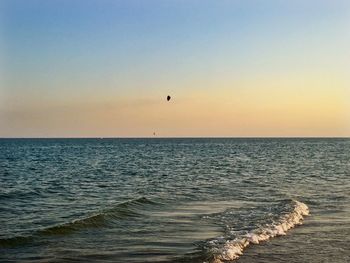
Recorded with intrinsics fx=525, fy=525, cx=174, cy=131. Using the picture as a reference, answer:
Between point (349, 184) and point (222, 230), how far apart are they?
17831 mm

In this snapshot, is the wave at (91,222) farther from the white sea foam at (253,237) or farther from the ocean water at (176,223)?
the white sea foam at (253,237)

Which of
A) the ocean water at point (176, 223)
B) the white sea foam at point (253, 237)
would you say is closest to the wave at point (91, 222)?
the ocean water at point (176, 223)

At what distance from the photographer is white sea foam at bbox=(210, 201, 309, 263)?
13.7 meters

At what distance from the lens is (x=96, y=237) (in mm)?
16516

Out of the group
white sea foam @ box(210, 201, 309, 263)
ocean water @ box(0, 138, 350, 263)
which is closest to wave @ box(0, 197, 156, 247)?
ocean water @ box(0, 138, 350, 263)

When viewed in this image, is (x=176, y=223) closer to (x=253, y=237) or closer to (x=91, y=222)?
(x=91, y=222)

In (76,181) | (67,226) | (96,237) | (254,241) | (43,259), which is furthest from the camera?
(76,181)

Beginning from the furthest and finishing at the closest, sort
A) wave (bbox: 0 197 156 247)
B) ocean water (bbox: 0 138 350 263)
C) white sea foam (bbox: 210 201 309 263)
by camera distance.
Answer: wave (bbox: 0 197 156 247) < ocean water (bbox: 0 138 350 263) < white sea foam (bbox: 210 201 309 263)

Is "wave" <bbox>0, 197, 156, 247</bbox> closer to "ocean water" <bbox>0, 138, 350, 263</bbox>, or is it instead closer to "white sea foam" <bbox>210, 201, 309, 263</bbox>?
"ocean water" <bbox>0, 138, 350, 263</bbox>

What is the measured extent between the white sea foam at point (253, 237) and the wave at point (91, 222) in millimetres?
5089

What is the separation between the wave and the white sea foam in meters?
5.09

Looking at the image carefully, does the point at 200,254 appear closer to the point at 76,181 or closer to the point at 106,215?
the point at 106,215

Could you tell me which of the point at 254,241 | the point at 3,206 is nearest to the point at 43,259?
the point at 254,241

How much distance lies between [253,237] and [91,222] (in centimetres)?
612
